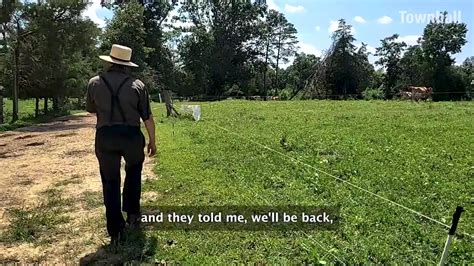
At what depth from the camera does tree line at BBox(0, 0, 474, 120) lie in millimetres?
26578

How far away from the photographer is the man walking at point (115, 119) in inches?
191

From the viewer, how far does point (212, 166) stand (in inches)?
333

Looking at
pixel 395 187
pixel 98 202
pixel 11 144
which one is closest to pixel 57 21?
pixel 11 144

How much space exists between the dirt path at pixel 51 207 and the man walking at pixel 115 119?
0.42 meters

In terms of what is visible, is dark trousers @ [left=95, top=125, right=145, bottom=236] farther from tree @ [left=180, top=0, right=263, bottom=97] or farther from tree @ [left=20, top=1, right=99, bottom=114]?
tree @ [left=180, top=0, right=263, bottom=97]

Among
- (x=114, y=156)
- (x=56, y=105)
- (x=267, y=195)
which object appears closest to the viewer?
(x=114, y=156)

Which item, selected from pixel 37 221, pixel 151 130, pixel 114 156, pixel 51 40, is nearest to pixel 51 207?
pixel 37 221

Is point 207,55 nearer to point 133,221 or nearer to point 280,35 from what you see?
point 280,35

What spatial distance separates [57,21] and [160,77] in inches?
1011

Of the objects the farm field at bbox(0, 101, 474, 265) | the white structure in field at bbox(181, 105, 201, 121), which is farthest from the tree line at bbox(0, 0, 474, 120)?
the farm field at bbox(0, 101, 474, 265)

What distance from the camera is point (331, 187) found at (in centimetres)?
648

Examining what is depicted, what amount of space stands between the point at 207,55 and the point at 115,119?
5704 centimetres

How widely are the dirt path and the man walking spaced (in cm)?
42

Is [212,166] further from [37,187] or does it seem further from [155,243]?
[155,243]
